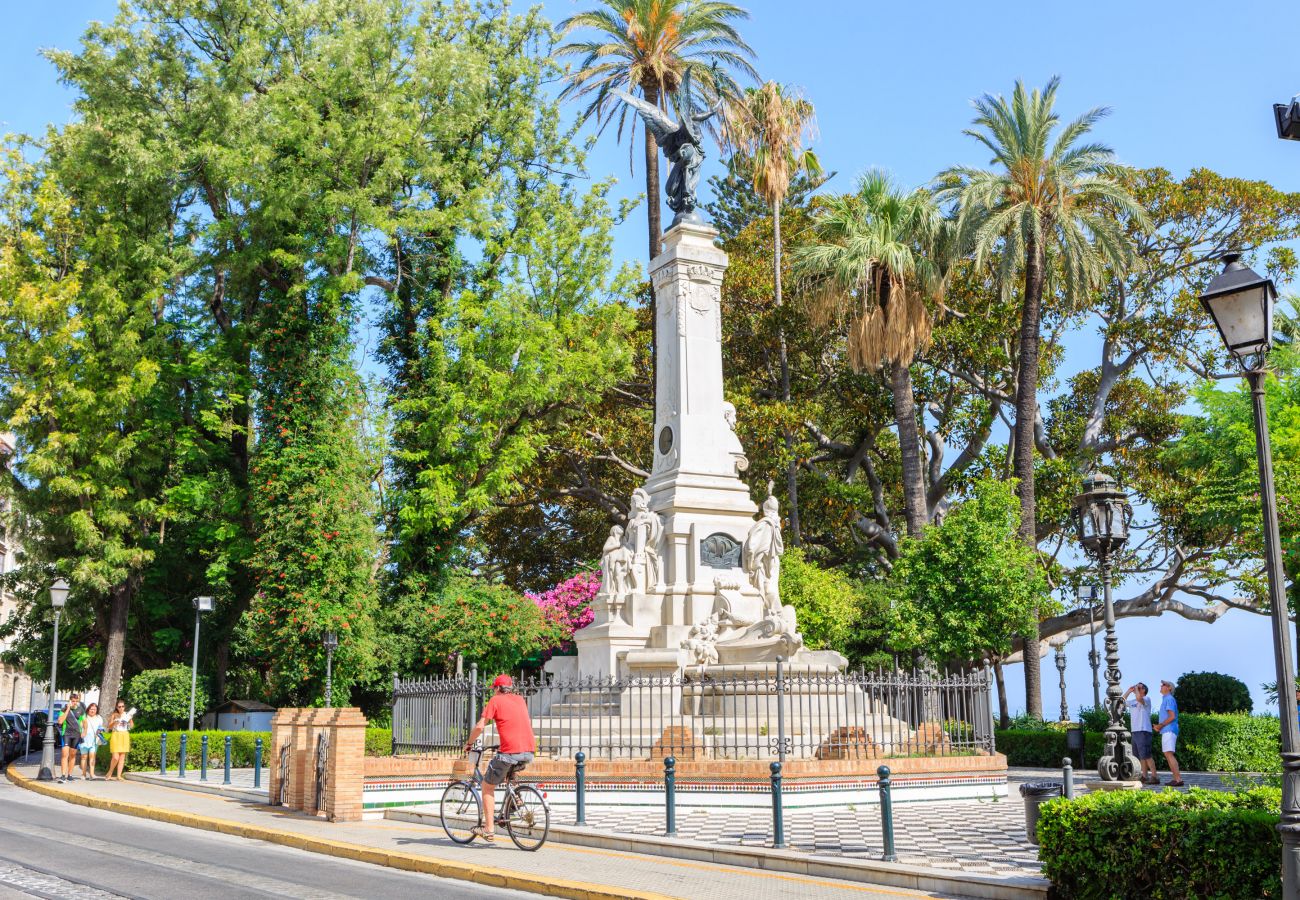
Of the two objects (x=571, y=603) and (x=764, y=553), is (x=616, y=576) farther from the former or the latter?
(x=571, y=603)

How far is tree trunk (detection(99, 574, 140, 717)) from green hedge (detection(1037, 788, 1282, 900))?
27.6m

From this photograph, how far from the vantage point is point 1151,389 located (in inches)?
1489

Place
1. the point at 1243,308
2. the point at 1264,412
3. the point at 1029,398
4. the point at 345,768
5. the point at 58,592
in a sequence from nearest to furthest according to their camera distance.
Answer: the point at 1264,412, the point at 1243,308, the point at 345,768, the point at 58,592, the point at 1029,398

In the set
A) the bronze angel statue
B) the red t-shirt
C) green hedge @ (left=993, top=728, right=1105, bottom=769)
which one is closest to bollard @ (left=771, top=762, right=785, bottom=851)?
the red t-shirt

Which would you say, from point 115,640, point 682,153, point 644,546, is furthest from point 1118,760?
point 115,640

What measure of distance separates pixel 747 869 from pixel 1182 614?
30163 millimetres

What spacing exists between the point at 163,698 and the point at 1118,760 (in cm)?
2460

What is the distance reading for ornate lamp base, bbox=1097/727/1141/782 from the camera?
Answer: 49.5 feet

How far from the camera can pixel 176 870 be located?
11.6 m

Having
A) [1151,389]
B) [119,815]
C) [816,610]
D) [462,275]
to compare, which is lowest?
[119,815]

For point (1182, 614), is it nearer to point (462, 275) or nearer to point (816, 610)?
point (816, 610)

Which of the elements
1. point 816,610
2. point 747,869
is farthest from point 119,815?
point 816,610

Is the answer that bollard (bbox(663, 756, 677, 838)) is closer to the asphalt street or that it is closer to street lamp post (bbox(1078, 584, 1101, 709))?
the asphalt street

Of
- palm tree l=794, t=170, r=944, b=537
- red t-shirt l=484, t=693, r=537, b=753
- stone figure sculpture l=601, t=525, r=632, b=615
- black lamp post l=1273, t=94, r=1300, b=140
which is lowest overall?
red t-shirt l=484, t=693, r=537, b=753
